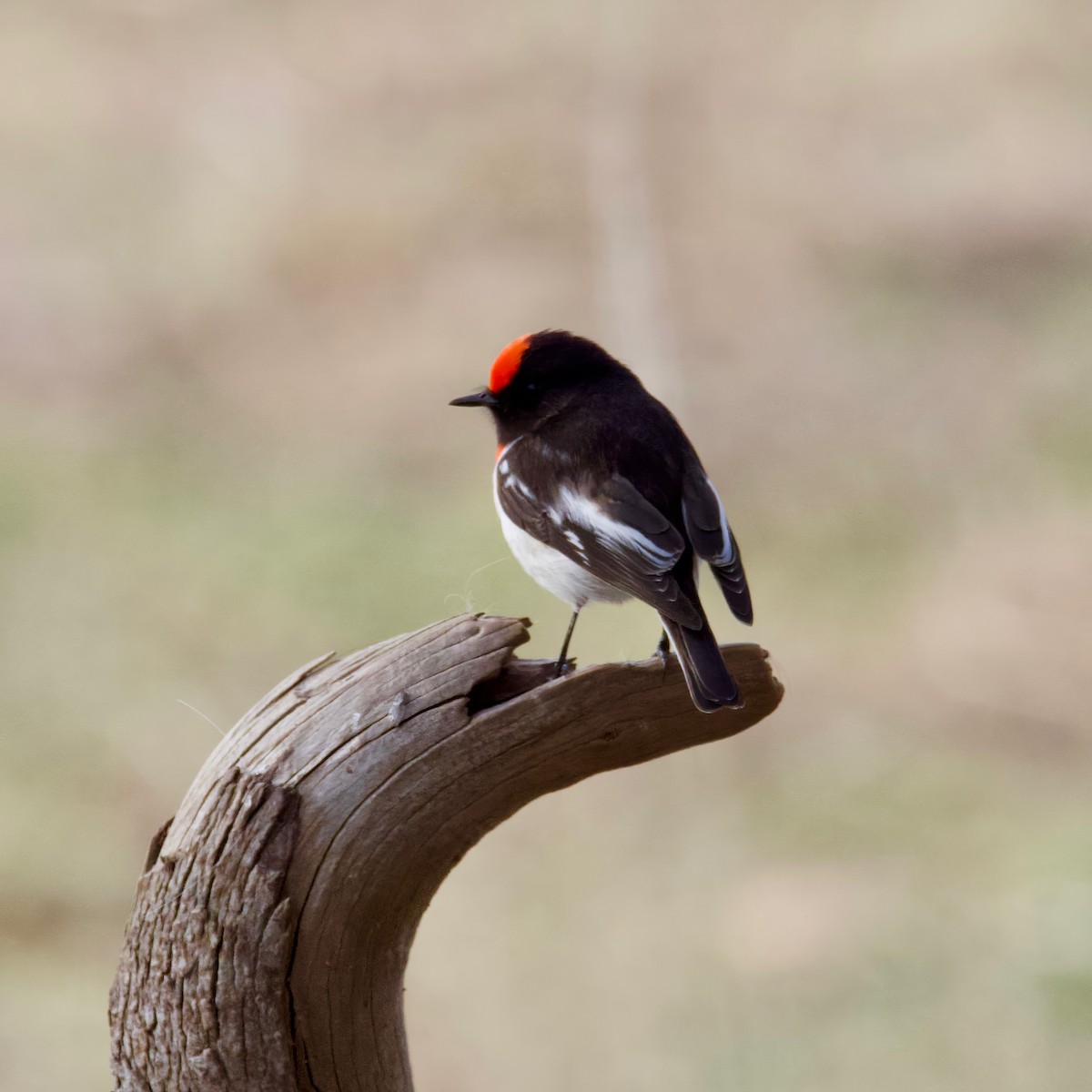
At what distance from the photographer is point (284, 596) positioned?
7172mm

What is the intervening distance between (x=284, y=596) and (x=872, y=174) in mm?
4552

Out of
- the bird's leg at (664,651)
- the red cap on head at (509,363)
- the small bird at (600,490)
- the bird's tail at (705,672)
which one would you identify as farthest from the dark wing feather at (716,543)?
the red cap on head at (509,363)

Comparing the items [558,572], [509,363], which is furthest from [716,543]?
[509,363]

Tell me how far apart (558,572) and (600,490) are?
217mm

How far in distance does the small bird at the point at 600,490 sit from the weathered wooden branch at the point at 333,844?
1.07 ft

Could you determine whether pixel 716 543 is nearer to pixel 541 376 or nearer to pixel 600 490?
pixel 600 490

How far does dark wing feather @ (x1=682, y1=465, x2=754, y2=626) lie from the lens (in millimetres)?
3002

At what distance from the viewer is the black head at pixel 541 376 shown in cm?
332

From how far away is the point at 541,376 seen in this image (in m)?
3.34

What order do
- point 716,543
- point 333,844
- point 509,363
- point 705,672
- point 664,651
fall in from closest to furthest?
Answer: point 333,844
point 705,672
point 664,651
point 716,543
point 509,363

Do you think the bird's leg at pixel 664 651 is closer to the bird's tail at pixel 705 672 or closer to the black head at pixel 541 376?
the bird's tail at pixel 705 672

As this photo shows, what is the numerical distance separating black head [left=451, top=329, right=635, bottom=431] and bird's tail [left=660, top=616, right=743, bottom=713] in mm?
898

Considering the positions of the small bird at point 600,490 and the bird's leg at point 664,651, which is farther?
the small bird at point 600,490

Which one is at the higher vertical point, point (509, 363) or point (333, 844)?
point (509, 363)
